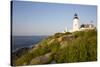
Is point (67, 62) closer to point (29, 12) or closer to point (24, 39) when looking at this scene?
point (24, 39)

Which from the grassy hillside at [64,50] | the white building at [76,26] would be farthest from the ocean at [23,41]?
the white building at [76,26]

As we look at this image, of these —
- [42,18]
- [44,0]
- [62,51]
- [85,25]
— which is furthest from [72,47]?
[44,0]

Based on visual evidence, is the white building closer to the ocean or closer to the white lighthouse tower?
the white lighthouse tower

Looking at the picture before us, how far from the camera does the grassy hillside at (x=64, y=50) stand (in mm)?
2068

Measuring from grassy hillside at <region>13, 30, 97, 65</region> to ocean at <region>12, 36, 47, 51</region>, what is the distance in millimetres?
58

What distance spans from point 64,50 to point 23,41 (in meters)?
0.50

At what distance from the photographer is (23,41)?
2.03 meters

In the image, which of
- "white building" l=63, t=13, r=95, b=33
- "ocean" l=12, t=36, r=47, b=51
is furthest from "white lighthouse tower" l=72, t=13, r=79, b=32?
"ocean" l=12, t=36, r=47, b=51

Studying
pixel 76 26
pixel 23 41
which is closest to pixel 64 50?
pixel 76 26

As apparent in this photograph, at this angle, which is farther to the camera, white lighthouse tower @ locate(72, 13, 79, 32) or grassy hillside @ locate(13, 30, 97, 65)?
white lighthouse tower @ locate(72, 13, 79, 32)

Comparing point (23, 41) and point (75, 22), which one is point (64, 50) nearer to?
point (75, 22)

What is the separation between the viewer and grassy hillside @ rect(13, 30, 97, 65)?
2068mm

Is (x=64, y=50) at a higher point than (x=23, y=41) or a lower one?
lower

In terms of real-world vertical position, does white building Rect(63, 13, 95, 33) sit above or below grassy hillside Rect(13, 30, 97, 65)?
→ above
